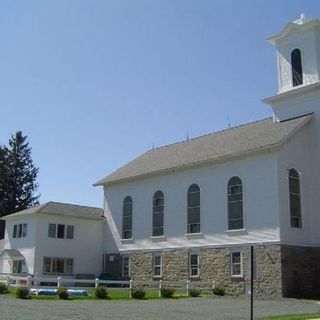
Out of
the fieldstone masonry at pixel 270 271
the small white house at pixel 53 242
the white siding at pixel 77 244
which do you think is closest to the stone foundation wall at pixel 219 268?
the fieldstone masonry at pixel 270 271

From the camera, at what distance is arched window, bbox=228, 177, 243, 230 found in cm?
3525

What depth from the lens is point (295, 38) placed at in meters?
39.0

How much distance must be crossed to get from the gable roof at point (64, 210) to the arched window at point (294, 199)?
19.1m

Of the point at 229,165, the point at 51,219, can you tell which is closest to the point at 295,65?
the point at 229,165

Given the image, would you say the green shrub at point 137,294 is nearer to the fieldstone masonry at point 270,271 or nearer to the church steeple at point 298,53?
the fieldstone masonry at point 270,271

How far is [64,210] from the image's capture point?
4544 centimetres

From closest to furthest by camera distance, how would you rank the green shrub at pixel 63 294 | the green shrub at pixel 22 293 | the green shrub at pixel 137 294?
the green shrub at pixel 22 293
the green shrub at pixel 63 294
the green shrub at pixel 137 294

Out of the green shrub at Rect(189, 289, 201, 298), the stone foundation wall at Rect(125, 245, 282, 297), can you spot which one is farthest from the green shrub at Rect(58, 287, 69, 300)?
the stone foundation wall at Rect(125, 245, 282, 297)

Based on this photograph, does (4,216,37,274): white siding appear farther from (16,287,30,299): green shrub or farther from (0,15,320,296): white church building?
(16,287,30,299): green shrub

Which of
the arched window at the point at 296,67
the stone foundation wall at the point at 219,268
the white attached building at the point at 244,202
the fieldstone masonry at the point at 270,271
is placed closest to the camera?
the fieldstone masonry at the point at 270,271

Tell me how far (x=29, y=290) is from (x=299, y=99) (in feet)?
72.3

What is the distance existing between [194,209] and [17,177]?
45.5m

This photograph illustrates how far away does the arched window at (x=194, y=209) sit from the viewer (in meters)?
38.3

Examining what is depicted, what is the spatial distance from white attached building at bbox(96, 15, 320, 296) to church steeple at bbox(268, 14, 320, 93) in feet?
0.24
